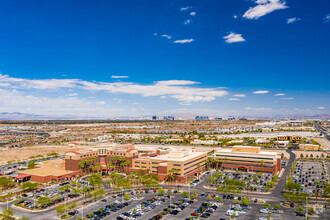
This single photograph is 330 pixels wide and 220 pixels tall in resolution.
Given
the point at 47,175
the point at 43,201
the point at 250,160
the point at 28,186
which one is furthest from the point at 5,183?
the point at 250,160

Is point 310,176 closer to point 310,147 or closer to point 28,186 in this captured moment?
point 310,147

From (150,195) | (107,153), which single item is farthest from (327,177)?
(107,153)

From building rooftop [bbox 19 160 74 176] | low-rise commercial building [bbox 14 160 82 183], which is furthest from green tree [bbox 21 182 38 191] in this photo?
building rooftop [bbox 19 160 74 176]

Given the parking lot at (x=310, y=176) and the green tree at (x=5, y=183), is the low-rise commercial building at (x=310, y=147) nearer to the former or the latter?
the parking lot at (x=310, y=176)

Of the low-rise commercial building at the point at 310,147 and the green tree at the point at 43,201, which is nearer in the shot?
the green tree at the point at 43,201

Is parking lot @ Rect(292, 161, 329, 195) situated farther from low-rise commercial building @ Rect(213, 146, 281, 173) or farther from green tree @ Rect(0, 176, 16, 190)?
green tree @ Rect(0, 176, 16, 190)

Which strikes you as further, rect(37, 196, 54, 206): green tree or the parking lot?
the parking lot

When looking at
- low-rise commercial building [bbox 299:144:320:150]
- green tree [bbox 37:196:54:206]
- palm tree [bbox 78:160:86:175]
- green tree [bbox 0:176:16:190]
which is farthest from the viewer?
low-rise commercial building [bbox 299:144:320:150]

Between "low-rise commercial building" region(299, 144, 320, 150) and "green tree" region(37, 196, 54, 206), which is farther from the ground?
"low-rise commercial building" region(299, 144, 320, 150)

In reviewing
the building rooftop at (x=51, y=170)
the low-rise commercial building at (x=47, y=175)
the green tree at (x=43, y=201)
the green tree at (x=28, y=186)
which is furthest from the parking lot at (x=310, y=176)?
the building rooftop at (x=51, y=170)
